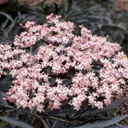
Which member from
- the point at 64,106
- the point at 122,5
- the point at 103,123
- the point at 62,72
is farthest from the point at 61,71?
the point at 122,5

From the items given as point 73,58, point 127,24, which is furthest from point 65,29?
point 127,24

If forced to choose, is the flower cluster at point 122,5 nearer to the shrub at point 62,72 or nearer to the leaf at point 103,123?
the shrub at point 62,72

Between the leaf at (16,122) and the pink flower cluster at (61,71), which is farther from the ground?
the pink flower cluster at (61,71)

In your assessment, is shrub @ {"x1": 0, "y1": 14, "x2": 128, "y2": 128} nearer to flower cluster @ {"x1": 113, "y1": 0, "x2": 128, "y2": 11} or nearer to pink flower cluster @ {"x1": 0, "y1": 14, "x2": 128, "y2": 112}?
pink flower cluster @ {"x1": 0, "y1": 14, "x2": 128, "y2": 112}

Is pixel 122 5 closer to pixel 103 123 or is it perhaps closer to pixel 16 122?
pixel 103 123

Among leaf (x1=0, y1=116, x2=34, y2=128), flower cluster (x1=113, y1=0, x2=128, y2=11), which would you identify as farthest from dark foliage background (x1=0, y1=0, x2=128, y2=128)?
flower cluster (x1=113, y1=0, x2=128, y2=11)

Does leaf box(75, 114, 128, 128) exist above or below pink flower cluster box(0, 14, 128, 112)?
below

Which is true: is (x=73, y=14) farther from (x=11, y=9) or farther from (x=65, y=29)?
(x=65, y=29)

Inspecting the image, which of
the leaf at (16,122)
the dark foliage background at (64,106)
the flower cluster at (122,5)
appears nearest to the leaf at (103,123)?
the dark foliage background at (64,106)
